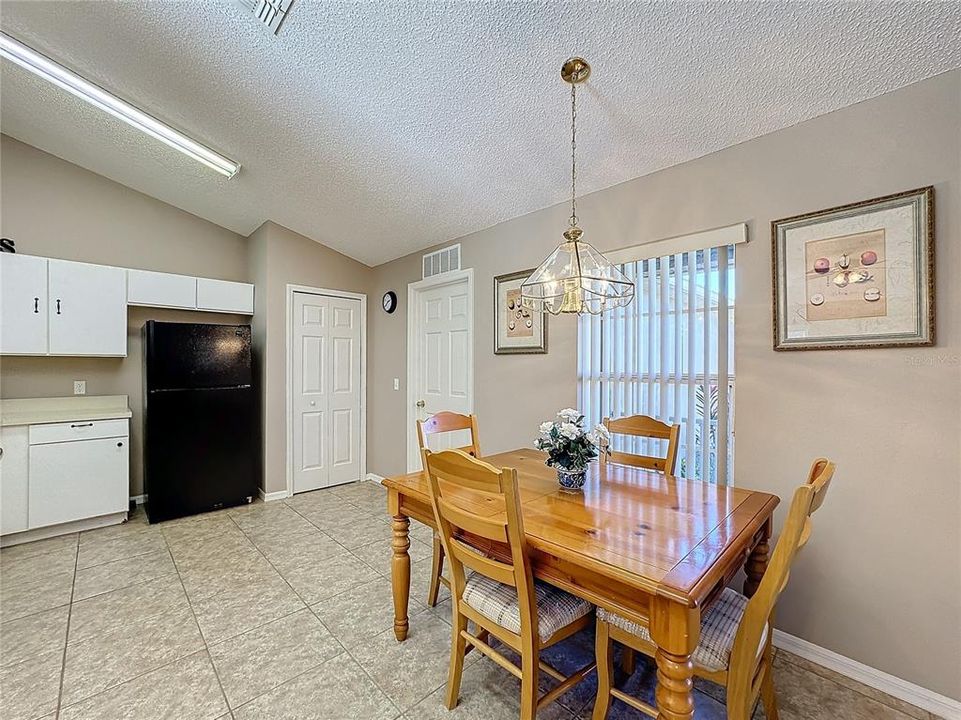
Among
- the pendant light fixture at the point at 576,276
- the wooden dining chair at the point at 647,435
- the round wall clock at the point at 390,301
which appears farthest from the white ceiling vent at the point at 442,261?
the wooden dining chair at the point at 647,435

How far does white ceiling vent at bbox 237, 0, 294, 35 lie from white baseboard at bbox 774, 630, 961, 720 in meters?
3.68

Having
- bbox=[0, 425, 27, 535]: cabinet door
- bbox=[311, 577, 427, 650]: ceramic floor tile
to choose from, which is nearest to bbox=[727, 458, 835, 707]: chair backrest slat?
bbox=[311, 577, 427, 650]: ceramic floor tile

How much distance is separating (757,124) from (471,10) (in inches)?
56.0

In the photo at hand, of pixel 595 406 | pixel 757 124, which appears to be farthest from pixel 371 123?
pixel 595 406

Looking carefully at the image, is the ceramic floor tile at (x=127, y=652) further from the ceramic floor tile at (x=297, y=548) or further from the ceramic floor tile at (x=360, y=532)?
the ceramic floor tile at (x=360, y=532)

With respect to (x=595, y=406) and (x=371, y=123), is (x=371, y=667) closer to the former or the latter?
(x=595, y=406)

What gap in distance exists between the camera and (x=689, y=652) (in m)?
1.02

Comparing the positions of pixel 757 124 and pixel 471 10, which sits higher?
pixel 471 10

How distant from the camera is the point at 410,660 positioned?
1.82m

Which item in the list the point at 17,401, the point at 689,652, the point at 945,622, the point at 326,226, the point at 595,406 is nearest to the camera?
the point at 689,652

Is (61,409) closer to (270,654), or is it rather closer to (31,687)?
(31,687)

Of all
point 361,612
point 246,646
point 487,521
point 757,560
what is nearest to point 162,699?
point 246,646

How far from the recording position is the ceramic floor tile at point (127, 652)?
1683 millimetres

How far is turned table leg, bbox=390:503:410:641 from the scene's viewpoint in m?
1.90
